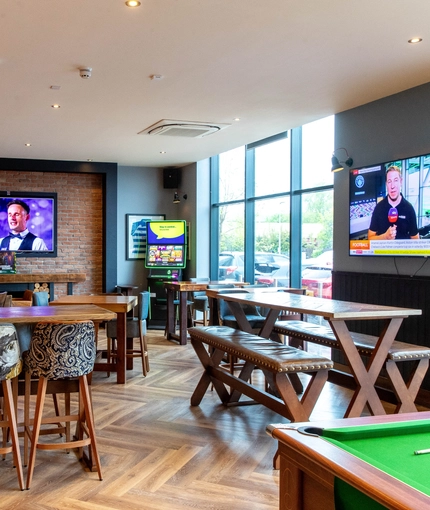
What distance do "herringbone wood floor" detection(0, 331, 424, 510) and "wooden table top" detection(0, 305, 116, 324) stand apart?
919 mm

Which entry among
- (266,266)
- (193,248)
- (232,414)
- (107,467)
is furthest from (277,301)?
(193,248)

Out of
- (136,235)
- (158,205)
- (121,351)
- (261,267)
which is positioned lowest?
(121,351)

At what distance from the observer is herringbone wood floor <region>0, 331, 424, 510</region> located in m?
2.82

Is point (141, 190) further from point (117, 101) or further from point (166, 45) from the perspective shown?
point (166, 45)

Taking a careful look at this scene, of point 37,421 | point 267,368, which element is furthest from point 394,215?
point 37,421

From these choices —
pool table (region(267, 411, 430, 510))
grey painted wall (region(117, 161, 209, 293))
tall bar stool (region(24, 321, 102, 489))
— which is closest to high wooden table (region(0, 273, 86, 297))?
grey painted wall (region(117, 161, 209, 293))

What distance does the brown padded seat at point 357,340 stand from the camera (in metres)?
3.67

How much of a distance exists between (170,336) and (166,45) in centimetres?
486

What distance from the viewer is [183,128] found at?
6.50 metres

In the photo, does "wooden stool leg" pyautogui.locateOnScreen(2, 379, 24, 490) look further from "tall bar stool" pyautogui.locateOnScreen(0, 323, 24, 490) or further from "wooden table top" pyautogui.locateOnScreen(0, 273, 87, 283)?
"wooden table top" pyautogui.locateOnScreen(0, 273, 87, 283)

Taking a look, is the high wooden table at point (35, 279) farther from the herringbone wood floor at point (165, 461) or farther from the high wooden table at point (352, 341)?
the high wooden table at point (352, 341)

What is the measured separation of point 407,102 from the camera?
196 inches

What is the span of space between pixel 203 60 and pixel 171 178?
5.64 meters

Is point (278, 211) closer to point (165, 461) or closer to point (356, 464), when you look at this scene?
point (165, 461)
